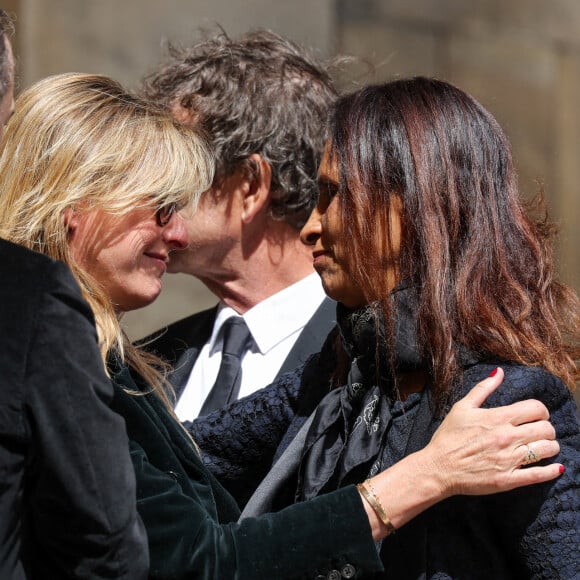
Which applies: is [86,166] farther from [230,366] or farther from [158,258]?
[230,366]

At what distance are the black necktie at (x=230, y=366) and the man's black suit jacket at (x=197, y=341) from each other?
0.39 feet

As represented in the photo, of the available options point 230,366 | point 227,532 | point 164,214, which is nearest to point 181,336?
point 230,366

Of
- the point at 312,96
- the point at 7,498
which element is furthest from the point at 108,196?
the point at 312,96

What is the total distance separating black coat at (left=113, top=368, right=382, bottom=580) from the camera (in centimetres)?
213

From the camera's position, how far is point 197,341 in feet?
11.8

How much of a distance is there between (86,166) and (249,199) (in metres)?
1.23

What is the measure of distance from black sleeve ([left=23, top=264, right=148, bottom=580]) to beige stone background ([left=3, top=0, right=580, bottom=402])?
3.58m

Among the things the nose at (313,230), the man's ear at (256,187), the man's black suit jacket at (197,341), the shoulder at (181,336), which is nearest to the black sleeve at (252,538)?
the nose at (313,230)

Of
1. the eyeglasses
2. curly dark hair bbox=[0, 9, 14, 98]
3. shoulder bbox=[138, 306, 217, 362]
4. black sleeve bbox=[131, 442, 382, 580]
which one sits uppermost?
curly dark hair bbox=[0, 9, 14, 98]

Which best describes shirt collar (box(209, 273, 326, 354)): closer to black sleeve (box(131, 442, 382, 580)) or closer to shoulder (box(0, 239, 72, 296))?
black sleeve (box(131, 442, 382, 580))

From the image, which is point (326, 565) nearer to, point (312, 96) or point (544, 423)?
point (544, 423)

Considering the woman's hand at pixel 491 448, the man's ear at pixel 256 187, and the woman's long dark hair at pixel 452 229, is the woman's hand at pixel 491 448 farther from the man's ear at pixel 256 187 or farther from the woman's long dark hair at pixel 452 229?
the man's ear at pixel 256 187

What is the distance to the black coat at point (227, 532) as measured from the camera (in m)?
2.13

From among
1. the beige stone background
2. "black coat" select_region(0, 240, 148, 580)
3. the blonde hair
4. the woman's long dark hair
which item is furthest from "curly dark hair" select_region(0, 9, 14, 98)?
the beige stone background
